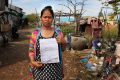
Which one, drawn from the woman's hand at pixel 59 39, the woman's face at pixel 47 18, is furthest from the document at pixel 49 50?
the woman's face at pixel 47 18

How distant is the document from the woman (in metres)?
0.05

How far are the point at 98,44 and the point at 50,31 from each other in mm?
7010

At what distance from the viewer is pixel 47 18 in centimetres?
375

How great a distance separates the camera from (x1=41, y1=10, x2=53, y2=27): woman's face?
3.74 metres

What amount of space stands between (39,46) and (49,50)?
14 cm

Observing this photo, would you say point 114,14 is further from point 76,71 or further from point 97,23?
point 97,23

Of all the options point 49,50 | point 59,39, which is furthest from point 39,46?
point 59,39

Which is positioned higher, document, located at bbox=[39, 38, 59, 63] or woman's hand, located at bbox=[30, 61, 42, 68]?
document, located at bbox=[39, 38, 59, 63]

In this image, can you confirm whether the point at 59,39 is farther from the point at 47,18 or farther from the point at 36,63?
the point at 36,63

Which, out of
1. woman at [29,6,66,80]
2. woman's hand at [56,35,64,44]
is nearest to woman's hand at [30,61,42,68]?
woman at [29,6,66,80]

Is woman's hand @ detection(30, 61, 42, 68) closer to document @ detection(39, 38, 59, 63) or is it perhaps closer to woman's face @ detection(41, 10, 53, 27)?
document @ detection(39, 38, 59, 63)

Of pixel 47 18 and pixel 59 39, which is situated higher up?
pixel 47 18

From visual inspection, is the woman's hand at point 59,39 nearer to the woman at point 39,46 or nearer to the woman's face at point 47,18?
the woman at point 39,46

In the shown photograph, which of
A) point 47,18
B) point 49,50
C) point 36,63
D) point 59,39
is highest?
point 47,18
